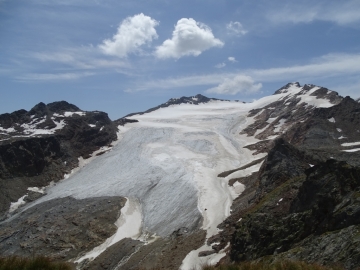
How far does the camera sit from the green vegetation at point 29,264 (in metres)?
9.37

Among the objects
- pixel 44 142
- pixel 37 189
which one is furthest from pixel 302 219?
pixel 44 142

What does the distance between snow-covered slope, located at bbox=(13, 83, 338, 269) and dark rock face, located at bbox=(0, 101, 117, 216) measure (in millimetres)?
6190

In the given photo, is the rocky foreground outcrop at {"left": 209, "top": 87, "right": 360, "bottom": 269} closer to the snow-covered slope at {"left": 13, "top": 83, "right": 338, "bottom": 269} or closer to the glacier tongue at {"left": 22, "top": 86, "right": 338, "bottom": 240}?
the snow-covered slope at {"left": 13, "top": 83, "right": 338, "bottom": 269}

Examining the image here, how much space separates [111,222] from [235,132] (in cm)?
7256

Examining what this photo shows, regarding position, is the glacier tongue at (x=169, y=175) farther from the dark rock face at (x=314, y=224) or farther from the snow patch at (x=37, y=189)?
the dark rock face at (x=314, y=224)

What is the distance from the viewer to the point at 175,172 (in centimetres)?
A: 6581

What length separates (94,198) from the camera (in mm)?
58656

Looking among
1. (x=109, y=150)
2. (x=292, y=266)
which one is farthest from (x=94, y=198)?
(x=292, y=266)

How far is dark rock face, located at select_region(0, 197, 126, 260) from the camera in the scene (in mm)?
43500

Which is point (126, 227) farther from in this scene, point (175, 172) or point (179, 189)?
point (175, 172)

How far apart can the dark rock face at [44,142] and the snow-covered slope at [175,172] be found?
244 inches

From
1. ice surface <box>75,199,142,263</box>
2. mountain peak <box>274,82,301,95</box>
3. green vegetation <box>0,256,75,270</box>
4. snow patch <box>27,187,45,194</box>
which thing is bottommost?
ice surface <box>75,199,142,263</box>

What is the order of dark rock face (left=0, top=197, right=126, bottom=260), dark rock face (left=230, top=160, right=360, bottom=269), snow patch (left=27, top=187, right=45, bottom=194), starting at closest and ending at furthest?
dark rock face (left=230, top=160, right=360, bottom=269) < dark rock face (left=0, top=197, right=126, bottom=260) < snow patch (left=27, top=187, right=45, bottom=194)

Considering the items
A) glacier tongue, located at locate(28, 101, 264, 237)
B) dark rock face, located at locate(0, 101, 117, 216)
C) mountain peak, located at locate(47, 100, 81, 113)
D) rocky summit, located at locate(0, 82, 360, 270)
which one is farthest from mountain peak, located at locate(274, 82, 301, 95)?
mountain peak, located at locate(47, 100, 81, 113)
